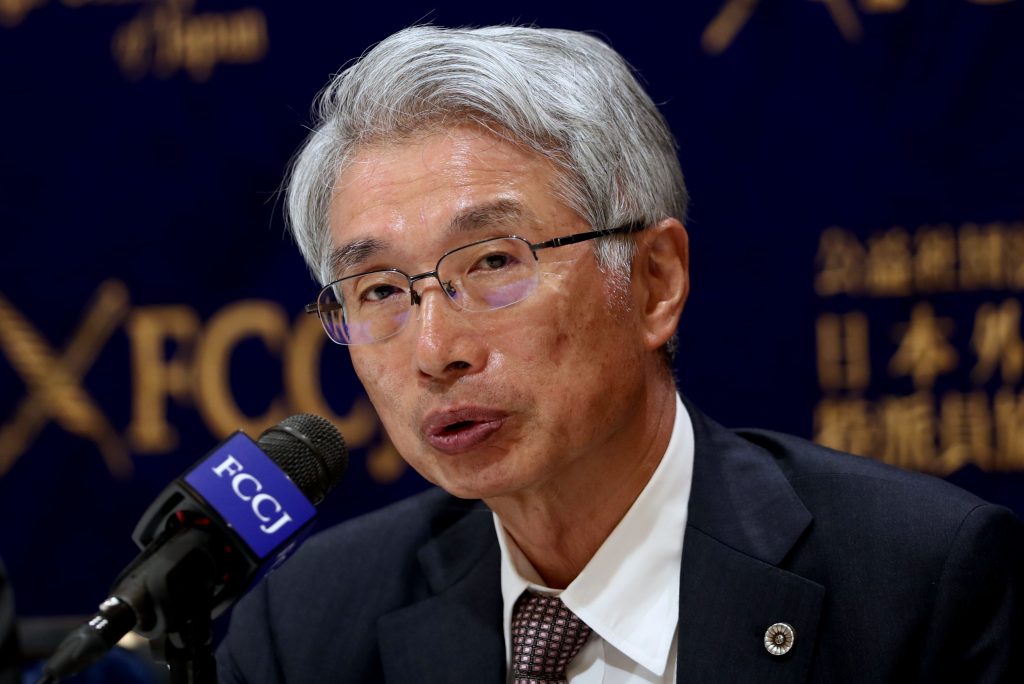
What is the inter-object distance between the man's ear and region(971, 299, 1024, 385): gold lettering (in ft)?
3.56

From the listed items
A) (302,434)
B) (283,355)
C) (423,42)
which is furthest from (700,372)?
(302,434)

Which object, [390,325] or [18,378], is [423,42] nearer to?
[390,325]

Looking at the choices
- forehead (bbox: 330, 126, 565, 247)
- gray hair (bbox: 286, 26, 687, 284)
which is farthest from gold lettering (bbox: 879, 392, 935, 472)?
forehead (bbox: 330, 126, 565, 247)

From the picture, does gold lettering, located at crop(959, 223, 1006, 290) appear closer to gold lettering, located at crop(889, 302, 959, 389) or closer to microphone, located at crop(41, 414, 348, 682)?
gold lettering, located at crop(889, 302, 959, 389)

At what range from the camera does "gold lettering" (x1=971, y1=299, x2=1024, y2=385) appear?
272 cm

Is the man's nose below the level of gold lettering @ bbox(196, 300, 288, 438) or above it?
above

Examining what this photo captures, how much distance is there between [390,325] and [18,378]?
166cm

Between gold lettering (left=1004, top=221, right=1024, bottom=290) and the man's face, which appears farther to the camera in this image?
gold lettering (left=1004, top=221, right=1024, bottom=290)

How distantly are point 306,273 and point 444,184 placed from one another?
1285mm

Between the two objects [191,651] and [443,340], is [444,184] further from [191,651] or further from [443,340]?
[191,651]

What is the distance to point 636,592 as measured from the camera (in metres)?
1.93

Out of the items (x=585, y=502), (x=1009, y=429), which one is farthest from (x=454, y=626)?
(x=1009, y=429)

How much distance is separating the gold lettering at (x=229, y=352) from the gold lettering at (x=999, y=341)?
1729 millimetres

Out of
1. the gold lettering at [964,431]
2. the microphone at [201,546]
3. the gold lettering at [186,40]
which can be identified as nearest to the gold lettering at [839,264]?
the gold lettering at [964,431]
